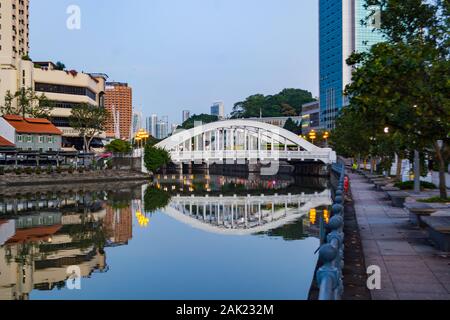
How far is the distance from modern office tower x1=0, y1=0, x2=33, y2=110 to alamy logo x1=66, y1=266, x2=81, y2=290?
240 feet

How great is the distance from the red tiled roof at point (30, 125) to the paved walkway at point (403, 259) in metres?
61.9

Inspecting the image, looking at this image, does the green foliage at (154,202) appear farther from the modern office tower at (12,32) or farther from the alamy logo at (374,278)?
the modern office tower at (12,32)

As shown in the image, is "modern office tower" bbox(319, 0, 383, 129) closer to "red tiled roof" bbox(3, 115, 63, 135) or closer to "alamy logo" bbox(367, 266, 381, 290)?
"red tiled roof" bbox(3, 115, 63, 135)

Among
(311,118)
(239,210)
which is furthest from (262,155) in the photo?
(311,118)

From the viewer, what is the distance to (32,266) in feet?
64.4

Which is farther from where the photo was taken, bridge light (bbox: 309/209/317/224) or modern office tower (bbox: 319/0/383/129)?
modern office tower (bbox: 319/0/383/129)

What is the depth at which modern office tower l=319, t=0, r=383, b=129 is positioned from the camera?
161375mm

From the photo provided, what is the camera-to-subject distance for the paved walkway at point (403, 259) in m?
9.59

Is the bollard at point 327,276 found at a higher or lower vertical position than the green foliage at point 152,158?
lower

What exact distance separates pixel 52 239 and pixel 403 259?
728 inches

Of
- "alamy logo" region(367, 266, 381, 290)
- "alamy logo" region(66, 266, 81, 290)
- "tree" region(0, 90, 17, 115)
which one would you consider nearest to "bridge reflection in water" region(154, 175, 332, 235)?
"alamy logo" region(66, 266, 81, 290)

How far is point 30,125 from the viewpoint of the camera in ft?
252

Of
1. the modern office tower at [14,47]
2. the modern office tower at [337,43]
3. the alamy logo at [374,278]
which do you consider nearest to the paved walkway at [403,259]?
the alamy logo at [374,278]
